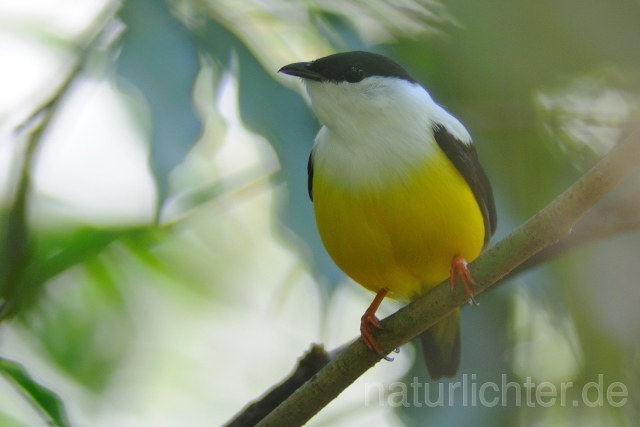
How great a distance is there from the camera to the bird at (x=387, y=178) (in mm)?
2787

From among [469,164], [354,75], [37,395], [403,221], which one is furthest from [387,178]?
[37,395]

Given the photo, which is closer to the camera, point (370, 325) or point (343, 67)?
point (370, 325)

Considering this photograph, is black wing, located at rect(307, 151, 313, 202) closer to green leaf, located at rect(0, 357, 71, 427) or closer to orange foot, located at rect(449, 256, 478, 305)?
orange foot, located at rect(449, 256, 478, 305)

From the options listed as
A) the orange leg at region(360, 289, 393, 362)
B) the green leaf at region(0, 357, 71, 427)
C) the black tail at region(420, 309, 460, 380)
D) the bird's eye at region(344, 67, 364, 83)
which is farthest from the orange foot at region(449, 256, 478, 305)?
the green leaf at region(0, 357, 71, 427)

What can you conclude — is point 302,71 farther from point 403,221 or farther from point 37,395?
point 37,395

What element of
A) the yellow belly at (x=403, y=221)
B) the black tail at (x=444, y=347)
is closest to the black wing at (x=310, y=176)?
the yellow belly at (x=403, y=221)

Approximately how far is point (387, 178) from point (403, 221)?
16cm

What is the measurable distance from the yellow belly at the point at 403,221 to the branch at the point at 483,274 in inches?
13.1

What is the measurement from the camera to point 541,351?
3529 millimetres

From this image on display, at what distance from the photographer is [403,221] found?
9.13 ft

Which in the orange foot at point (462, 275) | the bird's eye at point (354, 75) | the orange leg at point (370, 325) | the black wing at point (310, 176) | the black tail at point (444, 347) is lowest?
the black tail at point (444, 347)

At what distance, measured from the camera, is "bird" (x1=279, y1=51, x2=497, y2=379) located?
2787 mm

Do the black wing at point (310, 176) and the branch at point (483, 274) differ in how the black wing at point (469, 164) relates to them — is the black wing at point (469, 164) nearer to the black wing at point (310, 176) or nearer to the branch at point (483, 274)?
the black wing at point (310, 176)

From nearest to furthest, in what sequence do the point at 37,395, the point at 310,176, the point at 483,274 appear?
the point at 483,274 < the point at 37,395 < the point at 310,176
